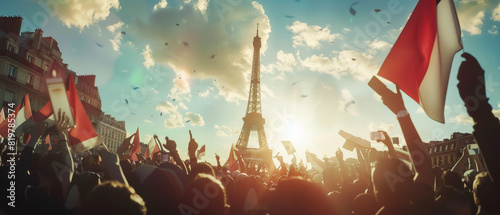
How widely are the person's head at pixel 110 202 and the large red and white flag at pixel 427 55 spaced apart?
3325mm

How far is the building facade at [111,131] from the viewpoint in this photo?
236 ft

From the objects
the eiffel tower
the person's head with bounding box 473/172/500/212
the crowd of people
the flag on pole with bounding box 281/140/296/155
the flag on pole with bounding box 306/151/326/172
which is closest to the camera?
the crowd of people

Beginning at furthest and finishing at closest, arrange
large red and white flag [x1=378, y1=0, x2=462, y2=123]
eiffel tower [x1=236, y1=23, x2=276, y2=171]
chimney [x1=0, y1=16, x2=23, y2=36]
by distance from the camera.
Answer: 1. eiffel tower [x1=236, y1=23, x2=276, y2=171]
2. chimney [x1=0, y1=16, x2=23, y2=36]
3. large red and white flag [x1=378, y1=0, x2=462, y2=123]

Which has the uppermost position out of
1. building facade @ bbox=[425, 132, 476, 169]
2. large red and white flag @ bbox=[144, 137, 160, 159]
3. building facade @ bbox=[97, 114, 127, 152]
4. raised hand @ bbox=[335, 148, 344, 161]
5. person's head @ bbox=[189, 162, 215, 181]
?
building facade @ bbox=[97, 114, 127, 152]

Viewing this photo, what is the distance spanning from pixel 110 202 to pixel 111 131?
84.0 m

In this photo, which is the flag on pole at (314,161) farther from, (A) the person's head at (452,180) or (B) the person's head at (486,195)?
(B) the person's head at (486,195)

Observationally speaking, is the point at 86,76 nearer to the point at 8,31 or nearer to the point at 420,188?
the point at 8,31

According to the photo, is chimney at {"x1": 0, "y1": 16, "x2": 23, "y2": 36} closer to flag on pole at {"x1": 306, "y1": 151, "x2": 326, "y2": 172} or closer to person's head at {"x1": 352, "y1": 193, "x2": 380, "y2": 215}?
flag on pole at {"x1": 306, "y1": 151, "x2": 326, "y2": 172}

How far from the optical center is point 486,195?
2.00 meters

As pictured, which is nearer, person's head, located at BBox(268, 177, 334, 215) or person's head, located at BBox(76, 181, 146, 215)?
person's head, located at BBox(76, 181, 146, 215)

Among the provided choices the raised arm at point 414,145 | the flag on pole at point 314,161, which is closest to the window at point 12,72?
the flag on pole at point 314,161

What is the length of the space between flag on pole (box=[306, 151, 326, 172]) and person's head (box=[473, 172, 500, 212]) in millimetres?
7507

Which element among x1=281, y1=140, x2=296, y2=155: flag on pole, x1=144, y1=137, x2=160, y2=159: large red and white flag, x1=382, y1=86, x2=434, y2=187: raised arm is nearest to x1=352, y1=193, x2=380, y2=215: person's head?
x1=382, y1=86, x2=434, y2=187: raised arm

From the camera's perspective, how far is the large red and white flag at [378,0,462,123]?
11.7 feet
